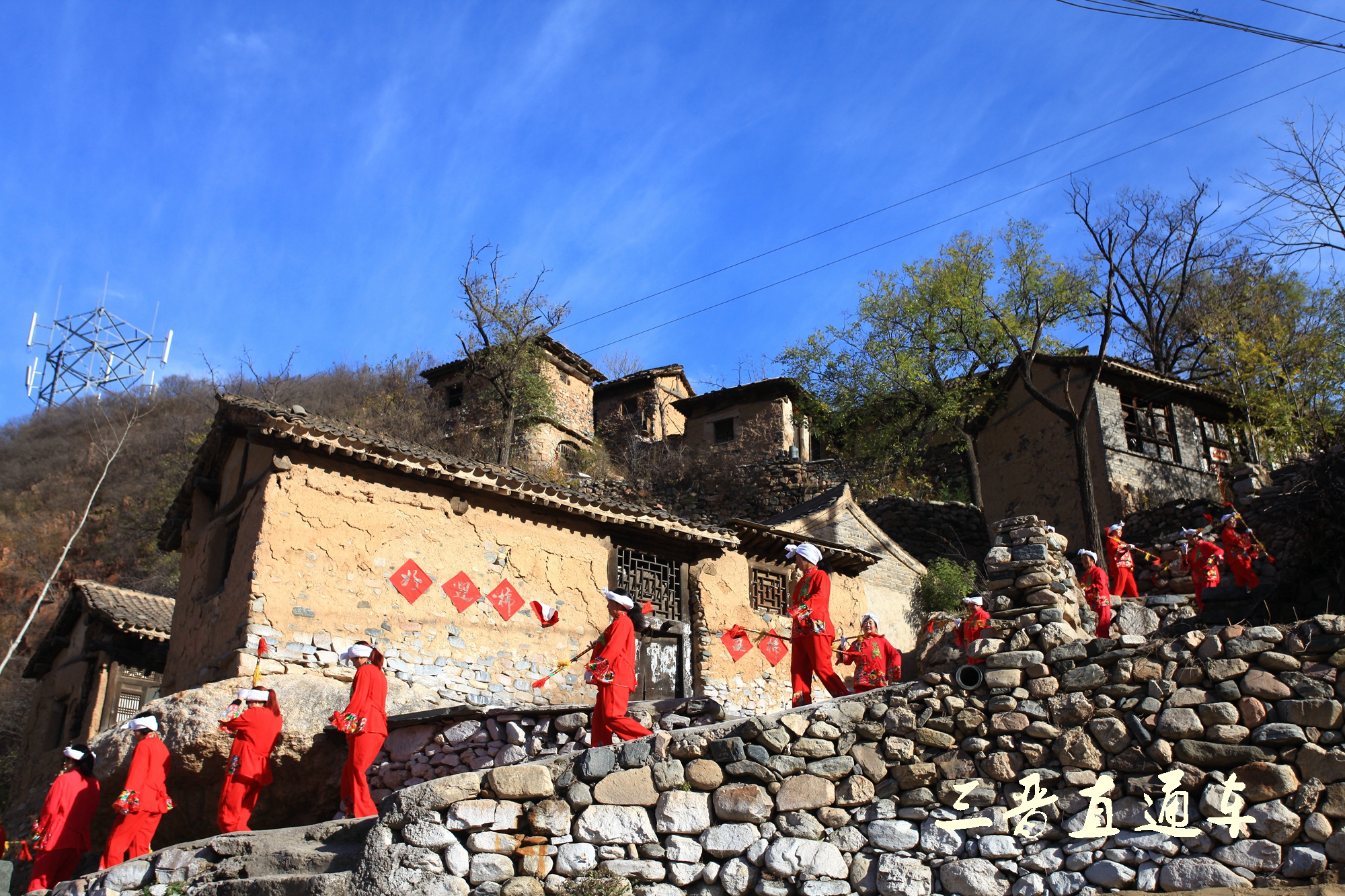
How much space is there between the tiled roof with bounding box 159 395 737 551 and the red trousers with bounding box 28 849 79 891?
454 centimetres

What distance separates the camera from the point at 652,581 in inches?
556

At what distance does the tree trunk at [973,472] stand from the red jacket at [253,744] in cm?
1881

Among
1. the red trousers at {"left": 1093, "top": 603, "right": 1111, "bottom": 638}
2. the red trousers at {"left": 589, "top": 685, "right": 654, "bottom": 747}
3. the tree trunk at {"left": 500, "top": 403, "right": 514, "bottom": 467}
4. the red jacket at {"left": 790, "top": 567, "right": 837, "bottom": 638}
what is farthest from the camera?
the tree trunk at {"left": 500, "top": 403, "right": 514, "bottom": 467}

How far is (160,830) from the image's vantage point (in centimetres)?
979

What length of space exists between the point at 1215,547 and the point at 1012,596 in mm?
8668

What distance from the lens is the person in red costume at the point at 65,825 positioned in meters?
8.55

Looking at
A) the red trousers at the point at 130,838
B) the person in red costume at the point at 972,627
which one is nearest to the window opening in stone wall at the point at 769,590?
the person in red costume at the point at 972,627

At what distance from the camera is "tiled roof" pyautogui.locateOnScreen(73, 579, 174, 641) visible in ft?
54.2

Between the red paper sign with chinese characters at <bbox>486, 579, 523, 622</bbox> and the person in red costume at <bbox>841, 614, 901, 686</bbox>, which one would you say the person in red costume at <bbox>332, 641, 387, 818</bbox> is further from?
the person in red costume at <bbox>841, 614, 901, 686</bbox>

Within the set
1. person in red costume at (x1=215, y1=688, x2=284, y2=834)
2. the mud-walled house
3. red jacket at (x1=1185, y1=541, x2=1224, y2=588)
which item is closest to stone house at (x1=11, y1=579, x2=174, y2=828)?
the mud-walled house

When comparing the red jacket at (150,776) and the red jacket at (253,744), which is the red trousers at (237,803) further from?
the red jacket at (150,776)

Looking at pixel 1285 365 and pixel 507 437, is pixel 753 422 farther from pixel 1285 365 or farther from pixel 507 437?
pixel 1285 365

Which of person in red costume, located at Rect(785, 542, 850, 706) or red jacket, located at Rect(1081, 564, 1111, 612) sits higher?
red jacket, located at Rect(1081, 564, 1111, 612)

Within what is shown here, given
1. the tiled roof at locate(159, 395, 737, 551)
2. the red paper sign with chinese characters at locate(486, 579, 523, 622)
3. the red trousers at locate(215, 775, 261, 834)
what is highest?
the tiled roof at locate(159, 395, 737, 551)
